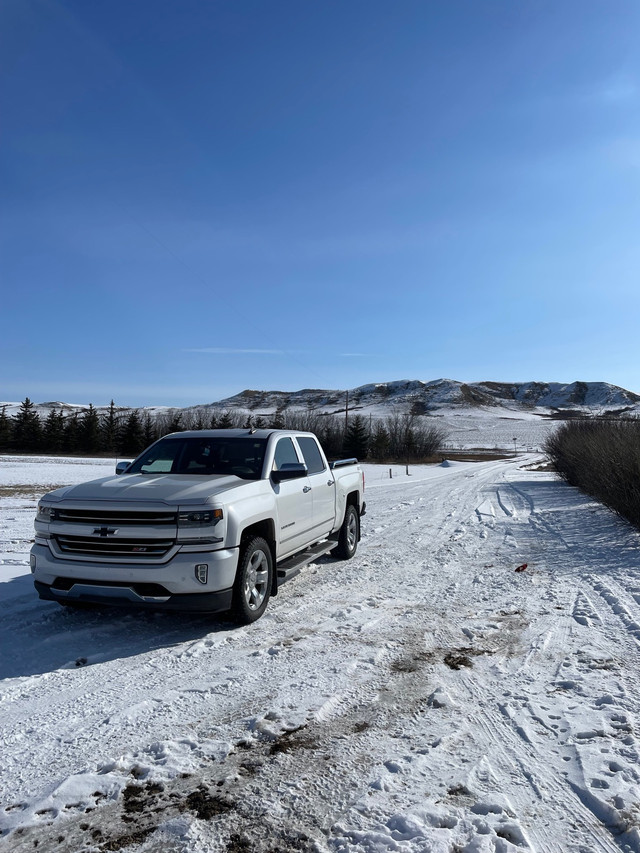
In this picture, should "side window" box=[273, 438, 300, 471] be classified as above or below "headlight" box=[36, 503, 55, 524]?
above

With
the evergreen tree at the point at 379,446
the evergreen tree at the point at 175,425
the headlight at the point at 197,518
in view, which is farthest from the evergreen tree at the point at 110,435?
the headlight at the point at 197,518

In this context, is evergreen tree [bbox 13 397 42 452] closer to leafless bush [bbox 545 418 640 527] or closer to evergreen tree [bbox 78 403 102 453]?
evergreen tree [bbox 78 403 102 453]

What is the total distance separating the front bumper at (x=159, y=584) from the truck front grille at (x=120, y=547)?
9cm

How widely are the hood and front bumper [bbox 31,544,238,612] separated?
53cm

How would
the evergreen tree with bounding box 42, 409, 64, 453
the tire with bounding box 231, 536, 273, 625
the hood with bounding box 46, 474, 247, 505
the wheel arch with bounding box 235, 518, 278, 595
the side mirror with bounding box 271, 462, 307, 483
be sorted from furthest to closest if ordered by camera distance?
1. the evergreen tree with bounding box 42, 409, 64, 453
2. the side mirror with bounding box 271, 462, 307, 483
3. the wheel arch with bounding box 235, 518, 278, 595
4. the tire with bounding box 231, 536, 273, 625
5. the hood with bounding box 46, 474, 247, 505

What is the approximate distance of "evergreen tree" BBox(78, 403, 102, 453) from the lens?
78.1 metres

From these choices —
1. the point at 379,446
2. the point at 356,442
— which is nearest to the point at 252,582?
the point at 356,442

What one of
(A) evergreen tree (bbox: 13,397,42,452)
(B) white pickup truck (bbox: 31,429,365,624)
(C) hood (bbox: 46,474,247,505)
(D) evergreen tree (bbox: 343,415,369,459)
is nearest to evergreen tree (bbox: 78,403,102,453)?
(A) evergreen tree (bbox: 13,397,42,452)

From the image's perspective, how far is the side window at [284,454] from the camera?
22.5 feet

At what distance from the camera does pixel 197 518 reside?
5168mm

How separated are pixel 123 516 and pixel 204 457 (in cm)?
186

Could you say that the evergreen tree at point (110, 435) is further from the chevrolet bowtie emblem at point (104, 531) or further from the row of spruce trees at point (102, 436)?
the chevrolet bowtie emblem at point (104, 531)

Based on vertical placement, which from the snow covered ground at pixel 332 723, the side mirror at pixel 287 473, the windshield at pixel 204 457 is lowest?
the snow covered ground at pixel 332 723

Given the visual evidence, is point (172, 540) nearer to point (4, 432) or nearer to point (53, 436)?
point (53, 436)
